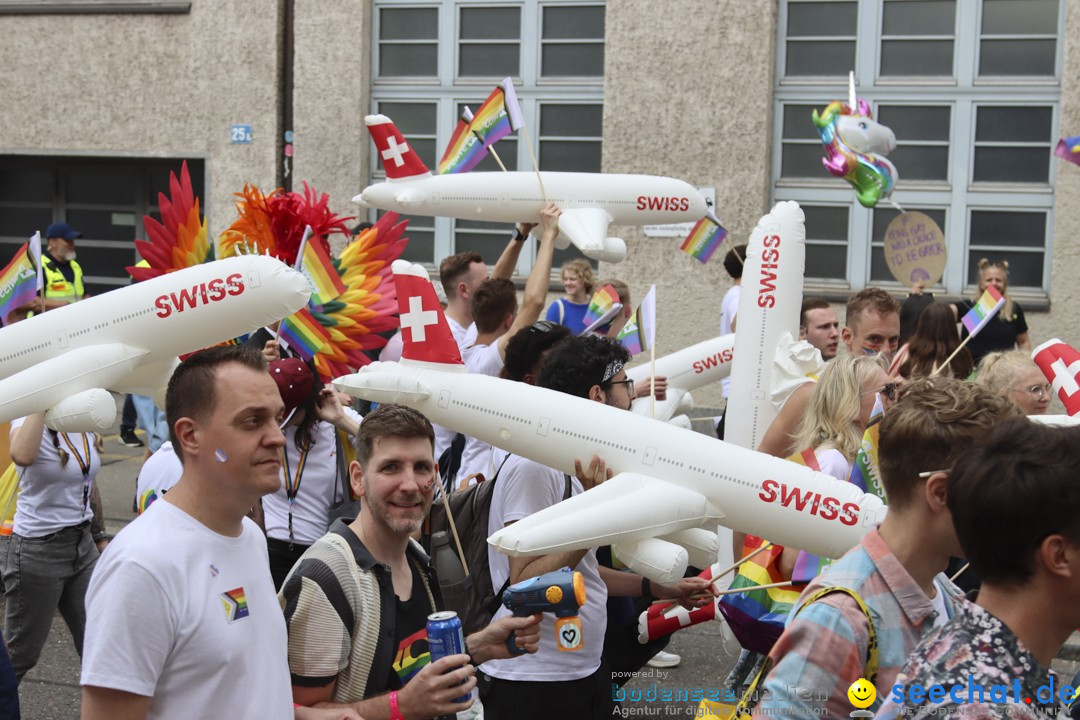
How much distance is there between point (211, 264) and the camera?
383 cm

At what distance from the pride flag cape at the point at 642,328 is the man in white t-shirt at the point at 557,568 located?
56cm

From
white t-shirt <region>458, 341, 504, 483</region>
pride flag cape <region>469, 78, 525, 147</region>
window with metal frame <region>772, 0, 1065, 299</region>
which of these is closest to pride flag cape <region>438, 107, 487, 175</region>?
pride flag cape <region>469, 78, 525, 147</region>

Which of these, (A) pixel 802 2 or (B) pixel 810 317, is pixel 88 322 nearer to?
(B) pixel 810 317

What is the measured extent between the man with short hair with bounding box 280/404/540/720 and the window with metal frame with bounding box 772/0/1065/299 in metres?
9.49

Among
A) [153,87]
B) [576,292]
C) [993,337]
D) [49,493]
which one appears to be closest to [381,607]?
[49,493]

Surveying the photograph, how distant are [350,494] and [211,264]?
128 cm

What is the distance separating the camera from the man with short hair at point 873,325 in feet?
18.6

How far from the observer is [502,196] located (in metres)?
5.54

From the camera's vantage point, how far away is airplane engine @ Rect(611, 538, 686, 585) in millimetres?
3502

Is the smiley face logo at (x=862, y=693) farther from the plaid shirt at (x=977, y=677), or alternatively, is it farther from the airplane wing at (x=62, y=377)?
the airplane wing at (x=62, y=377)

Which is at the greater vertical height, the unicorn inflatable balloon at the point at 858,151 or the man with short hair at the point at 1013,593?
the unicorn inflatable balloon at the point at 858,151

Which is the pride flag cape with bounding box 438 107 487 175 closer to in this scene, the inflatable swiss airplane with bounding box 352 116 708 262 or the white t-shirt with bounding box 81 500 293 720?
the inflatable swiss airplane with bounding box 352 116 708 262

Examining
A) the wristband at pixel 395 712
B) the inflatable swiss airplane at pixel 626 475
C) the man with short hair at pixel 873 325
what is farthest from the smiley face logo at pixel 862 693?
the man with short hair at pixel 873 325

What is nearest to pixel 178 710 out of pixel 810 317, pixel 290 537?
pixel 290 537
